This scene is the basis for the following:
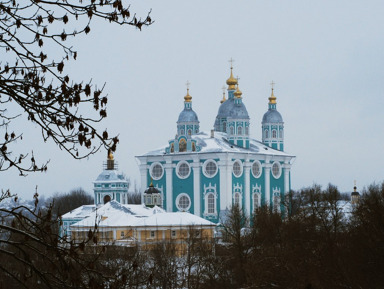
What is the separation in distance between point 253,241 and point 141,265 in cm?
385

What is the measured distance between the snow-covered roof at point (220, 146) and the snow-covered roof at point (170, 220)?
1208cm

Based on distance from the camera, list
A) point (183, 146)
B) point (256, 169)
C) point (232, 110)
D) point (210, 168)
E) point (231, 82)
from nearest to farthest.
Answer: point (210, 168) < point (183, 146) < point (256, 169) < point (232, 110) < point (231, 82)

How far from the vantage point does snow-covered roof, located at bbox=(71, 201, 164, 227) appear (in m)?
58.3

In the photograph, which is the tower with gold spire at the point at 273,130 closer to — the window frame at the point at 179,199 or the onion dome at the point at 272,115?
the onion dome at the point at 272,115

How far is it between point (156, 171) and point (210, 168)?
4.29m

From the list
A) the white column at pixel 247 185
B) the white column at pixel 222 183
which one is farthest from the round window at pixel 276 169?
the white column at pixel 222 183

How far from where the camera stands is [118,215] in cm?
6038

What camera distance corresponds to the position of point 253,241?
114ft

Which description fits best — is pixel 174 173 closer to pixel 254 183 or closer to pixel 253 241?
pixel 254 183

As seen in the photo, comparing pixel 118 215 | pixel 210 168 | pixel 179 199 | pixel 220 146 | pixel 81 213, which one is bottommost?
pixel 81 213

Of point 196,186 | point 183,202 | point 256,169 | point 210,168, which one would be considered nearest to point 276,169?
point 256,169

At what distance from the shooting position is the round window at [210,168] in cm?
7081

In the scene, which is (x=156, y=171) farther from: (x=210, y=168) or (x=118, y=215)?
(x=118, y=215)

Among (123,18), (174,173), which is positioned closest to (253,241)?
(123,18)
